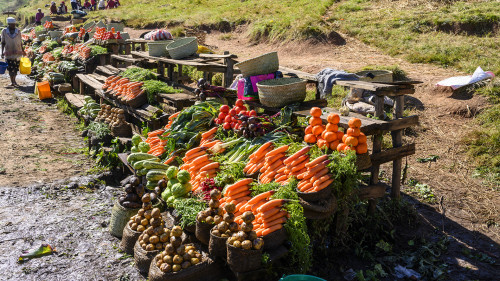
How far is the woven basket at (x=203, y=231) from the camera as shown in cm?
445

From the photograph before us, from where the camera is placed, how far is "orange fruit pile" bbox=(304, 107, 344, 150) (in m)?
4.97

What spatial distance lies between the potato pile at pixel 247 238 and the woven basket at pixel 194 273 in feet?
1.60

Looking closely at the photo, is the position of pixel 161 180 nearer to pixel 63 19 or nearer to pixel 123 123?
pixel 123 123

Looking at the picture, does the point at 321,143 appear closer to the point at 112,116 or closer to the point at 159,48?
the point at 112,116

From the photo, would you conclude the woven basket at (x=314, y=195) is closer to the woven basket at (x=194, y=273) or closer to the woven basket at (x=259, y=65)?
the woven basket at (x=194, y=273)

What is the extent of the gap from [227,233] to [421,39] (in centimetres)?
1134

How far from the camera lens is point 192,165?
573 centimetres

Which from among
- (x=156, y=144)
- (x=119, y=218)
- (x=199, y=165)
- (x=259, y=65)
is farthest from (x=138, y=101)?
(x=199, y=165)

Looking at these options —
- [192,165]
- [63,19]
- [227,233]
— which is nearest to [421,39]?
[192,165]

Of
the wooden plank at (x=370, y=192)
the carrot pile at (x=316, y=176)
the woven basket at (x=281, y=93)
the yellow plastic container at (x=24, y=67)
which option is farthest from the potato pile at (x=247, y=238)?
the yellow plastic container at (x=24, y=67)

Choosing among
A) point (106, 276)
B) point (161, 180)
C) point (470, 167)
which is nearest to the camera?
point (106, 276)

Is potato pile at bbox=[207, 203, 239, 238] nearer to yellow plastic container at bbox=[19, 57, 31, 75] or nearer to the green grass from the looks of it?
the green grass

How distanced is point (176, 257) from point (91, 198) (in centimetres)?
337

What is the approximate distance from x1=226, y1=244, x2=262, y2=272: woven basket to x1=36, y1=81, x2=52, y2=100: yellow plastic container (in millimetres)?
12163
